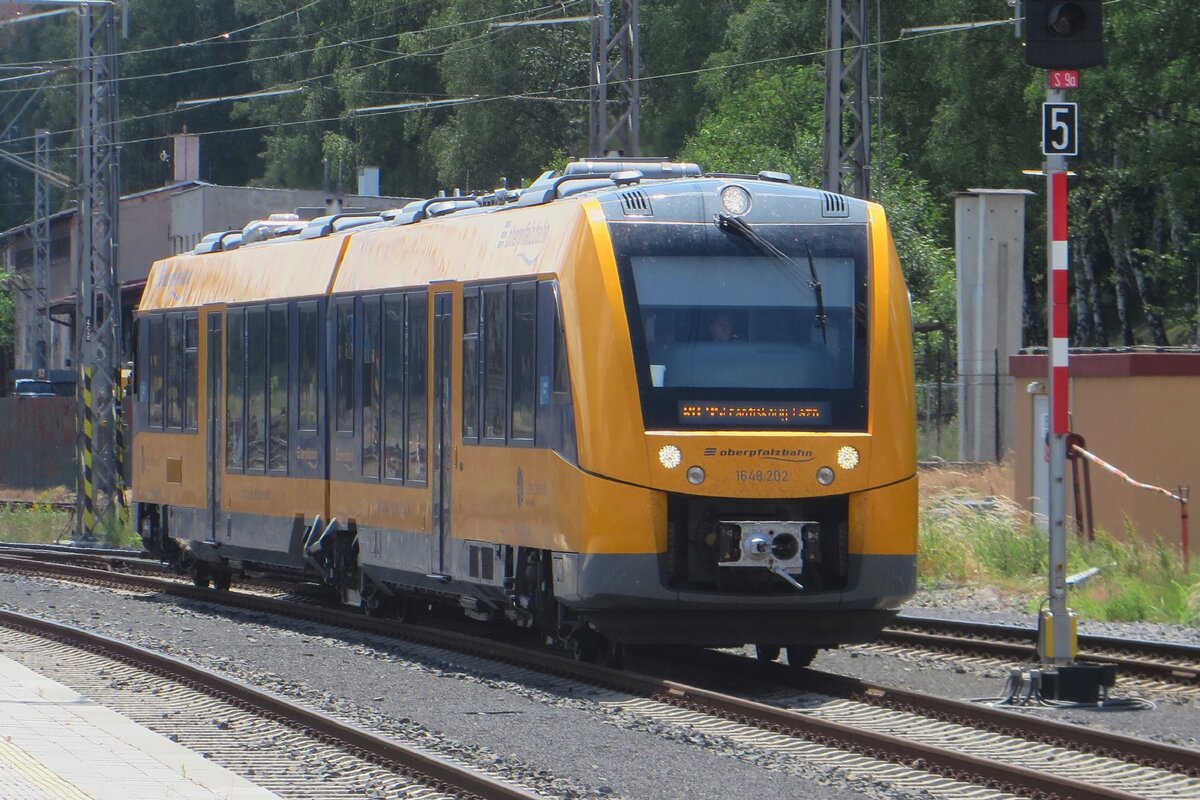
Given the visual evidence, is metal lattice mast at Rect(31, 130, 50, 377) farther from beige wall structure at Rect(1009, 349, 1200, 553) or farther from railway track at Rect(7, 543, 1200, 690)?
railway track at Rect(7, 543, 1200, 690)

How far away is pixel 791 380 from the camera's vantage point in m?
11.6

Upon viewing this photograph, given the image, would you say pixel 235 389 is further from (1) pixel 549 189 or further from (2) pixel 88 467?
(2) pixel 88 467

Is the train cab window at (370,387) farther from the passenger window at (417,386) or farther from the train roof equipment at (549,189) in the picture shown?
the train roof equipment at (549,189)

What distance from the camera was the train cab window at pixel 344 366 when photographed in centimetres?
1533

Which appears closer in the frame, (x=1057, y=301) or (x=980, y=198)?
(x=1057, y=301)

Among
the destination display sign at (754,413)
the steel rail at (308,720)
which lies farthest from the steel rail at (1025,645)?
the steel rail at (308,720)

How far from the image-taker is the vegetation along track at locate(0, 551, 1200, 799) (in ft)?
27.9

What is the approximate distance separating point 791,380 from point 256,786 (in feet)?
15.0

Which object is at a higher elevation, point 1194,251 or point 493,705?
point 1194,251

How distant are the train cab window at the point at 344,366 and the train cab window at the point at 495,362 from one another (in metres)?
2.64

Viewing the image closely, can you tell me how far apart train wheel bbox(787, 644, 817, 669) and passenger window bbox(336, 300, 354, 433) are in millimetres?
4378

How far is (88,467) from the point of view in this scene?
96.3 ft

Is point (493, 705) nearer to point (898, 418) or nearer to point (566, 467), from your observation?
point (566, 467)

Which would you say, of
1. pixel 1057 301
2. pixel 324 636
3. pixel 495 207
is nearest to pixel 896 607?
pixel 1057 301
